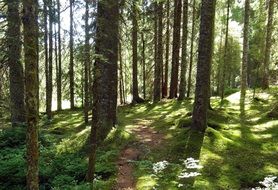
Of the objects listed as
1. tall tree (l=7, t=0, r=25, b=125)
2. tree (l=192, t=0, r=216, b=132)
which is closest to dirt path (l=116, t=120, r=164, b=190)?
tree (l=192, t=0, r=216, b=132)

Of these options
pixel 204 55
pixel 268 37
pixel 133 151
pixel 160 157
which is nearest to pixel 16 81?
pixel 133 151

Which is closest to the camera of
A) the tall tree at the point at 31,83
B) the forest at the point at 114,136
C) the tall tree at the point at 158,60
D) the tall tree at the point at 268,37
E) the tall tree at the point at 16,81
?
the tall tree at the point at 31,83

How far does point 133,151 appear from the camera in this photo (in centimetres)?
1394

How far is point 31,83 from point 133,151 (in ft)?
21.7

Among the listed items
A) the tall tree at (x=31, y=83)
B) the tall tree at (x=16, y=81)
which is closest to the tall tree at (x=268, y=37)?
the tall tree at (x=16, y=81)

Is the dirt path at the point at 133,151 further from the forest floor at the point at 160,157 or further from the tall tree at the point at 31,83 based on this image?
the tall tree at the point at 31,83

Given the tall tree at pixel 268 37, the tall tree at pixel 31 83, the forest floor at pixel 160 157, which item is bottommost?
the forest floor at pixel 160 157

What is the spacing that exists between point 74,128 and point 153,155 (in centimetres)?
776

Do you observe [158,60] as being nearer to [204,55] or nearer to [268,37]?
[268,37]

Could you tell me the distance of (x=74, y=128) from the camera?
2016cm

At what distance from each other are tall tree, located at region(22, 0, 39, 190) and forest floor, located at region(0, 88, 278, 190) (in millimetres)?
2091

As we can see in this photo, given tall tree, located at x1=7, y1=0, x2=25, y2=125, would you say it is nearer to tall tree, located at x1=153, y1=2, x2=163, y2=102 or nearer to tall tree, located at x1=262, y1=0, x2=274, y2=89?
tall tree, located at x1=153, y1=2, x2=163, y2=102

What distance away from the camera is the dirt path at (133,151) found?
11.3m

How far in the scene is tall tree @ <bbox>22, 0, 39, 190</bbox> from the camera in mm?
7871
